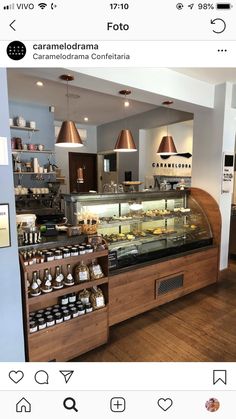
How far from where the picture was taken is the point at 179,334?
7.43 feet

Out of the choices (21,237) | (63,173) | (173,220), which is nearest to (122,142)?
(173,220)

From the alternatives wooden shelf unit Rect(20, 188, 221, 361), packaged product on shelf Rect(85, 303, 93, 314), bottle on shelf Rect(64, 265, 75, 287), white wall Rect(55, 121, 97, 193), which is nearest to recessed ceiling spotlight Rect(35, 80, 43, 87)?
white wall Rect(55, 121, 97, 193)

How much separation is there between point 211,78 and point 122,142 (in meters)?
1.43

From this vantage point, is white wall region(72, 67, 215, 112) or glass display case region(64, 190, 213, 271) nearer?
white wall region(72, 67, 215, 112)

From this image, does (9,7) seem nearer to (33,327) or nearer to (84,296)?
(33,327)

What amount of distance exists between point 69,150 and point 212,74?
4279 millimetres

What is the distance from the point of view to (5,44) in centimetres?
76

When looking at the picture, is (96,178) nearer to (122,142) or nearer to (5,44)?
(122,142)

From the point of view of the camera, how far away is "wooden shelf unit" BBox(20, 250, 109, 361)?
1.70m

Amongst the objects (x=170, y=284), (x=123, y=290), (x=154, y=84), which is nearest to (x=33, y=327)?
(x=123, y=290)
